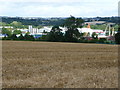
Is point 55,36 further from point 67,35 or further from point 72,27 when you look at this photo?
point 72,27

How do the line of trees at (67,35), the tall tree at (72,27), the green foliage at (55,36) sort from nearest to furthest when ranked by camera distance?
the line of trees at (67,35) < the green foliage at (55,36) < the tall tree at (72,27)

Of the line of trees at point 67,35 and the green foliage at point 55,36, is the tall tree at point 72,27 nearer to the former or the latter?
the line of trees at point 67,35

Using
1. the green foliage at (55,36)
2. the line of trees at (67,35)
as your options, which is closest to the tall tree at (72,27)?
the line of trees at (67,35)

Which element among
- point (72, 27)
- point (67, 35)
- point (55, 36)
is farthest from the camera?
point (72, 27)

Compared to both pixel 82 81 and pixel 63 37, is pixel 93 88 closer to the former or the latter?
pixel 82 81

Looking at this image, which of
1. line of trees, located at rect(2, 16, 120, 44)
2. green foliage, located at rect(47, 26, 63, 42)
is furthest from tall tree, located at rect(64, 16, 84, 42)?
green foliage, located at rect(47, 26, 63, 42)

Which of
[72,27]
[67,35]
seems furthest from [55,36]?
[72,27]

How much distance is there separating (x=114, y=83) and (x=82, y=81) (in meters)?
1.16

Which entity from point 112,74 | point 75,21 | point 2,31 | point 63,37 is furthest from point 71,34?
point 112,74

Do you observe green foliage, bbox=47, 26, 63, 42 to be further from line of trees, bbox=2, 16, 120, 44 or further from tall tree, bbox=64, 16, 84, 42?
tall tree, bbox=64, 16, 84, 42

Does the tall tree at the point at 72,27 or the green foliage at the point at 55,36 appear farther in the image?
the tall tree at the point at 72,27

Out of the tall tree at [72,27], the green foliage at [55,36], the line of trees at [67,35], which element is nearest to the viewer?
the line of trees at [67,35]

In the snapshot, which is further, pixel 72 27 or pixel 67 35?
pixel 72 27

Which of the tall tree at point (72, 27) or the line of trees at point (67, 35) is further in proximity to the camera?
the tall tree at point (72, 27)
